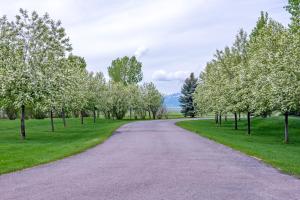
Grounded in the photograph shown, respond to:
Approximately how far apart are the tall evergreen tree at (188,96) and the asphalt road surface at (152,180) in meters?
76.2

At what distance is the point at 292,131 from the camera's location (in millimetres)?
41875

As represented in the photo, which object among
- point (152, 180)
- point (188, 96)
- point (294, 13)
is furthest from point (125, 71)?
point (152, 180)

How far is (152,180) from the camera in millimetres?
11961

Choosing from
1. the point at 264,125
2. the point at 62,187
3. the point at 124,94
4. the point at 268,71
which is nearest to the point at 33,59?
the point at 268,71

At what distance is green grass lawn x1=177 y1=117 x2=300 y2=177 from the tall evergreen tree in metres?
39.7

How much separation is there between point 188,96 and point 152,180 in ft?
271

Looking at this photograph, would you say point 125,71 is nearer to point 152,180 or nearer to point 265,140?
point 265,140

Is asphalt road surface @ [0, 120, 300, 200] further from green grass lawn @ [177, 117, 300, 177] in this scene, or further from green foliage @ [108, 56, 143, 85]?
green foliage @ [108, 56, 143, 85]

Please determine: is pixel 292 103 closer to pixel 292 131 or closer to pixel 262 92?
pixel 262 92

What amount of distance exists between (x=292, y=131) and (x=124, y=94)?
55629 mm

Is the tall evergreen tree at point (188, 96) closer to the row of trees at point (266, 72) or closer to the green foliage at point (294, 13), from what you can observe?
the row of trees at point (266, 72)

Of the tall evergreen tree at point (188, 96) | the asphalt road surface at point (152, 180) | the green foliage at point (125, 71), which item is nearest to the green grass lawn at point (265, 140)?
the asphalt road surface at point (152, 180)

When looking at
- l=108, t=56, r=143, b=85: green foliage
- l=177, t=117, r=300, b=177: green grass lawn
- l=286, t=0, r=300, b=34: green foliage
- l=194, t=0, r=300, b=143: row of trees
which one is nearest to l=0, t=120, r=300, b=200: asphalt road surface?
l=177, t=117, r=300, b=177: green grass lawn

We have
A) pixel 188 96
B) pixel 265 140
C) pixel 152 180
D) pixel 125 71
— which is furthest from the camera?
pixel 125 71
